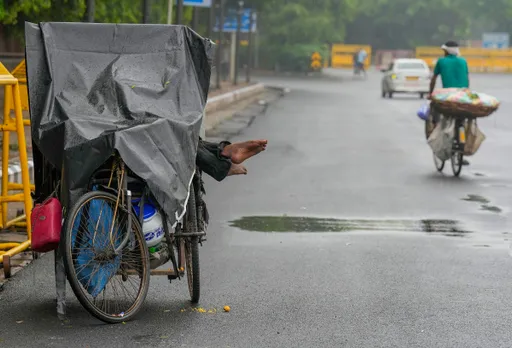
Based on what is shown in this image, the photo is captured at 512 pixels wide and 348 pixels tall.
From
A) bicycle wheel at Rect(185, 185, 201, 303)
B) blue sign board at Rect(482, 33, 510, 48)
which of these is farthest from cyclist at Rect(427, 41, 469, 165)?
blue sign board at Rect(482, 33, 510, 48)

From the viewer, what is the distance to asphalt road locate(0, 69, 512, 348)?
648 centimetres

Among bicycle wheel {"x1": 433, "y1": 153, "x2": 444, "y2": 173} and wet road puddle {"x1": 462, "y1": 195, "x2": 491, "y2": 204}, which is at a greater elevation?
wet road puddle {"x1": 462, "y1": 195, "x2": 491, "y2": 204}

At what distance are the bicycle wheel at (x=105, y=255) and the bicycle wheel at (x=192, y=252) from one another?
38cm

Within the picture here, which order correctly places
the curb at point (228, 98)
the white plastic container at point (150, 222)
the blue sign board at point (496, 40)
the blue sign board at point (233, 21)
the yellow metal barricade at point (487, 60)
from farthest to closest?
the blue sign board at point (496, 40) < the yellow metal barricade at point (487, 60) < the blue sign board at point (233, 21) < the curb at point (228, 98) < the white plastic container at point (150, 222)

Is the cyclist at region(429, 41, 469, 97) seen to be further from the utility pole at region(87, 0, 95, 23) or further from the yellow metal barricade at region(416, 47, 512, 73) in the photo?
the yellow metal barricade at region(416, 47, 512, 73)

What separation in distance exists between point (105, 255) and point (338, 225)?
15.0 feet

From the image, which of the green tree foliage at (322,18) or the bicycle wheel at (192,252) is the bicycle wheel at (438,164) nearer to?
the green tree foliage at (322,18)

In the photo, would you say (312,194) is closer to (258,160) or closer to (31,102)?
(258,160)

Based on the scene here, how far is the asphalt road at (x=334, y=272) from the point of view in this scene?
21.3 feet

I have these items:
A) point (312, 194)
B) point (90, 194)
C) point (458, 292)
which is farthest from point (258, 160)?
point (90, 194)

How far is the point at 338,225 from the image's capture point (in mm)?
10883

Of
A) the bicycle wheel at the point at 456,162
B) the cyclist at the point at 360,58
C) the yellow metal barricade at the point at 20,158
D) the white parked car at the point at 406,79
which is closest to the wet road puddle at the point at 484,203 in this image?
the bicycle wheel at the point at 456,162

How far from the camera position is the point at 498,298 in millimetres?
7621

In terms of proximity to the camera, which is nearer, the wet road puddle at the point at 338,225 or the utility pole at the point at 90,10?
the wet road puddle at the point at 338,225
